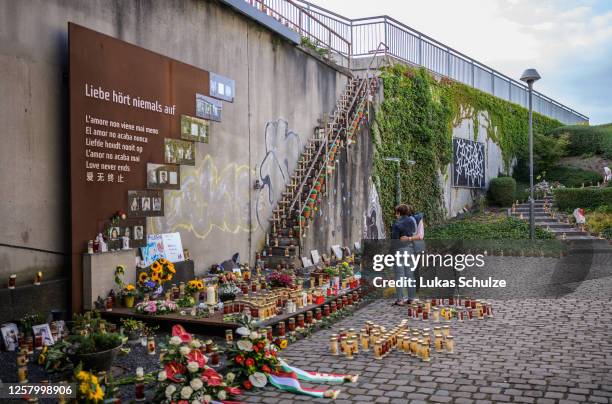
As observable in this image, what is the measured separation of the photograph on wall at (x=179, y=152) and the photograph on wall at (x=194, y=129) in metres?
0.16

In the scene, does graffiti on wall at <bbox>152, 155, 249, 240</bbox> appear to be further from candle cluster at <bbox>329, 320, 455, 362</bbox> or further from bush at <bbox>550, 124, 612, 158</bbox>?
bush at <bbox>550, 124, 612, 158</bbox>

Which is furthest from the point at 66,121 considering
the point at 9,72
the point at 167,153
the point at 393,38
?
the point at 393,38

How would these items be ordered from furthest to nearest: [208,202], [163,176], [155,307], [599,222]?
[599,222], [208,202], [163,176], [155,307]

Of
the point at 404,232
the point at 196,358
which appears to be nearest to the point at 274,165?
the point at 404,232

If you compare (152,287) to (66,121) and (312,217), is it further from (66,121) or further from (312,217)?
(312,217)

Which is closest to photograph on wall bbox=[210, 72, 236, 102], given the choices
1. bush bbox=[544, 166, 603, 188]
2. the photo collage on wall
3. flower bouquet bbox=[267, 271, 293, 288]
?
the photo collage on wall

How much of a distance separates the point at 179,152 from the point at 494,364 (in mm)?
7243

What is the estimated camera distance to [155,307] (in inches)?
328

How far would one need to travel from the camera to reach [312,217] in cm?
1477

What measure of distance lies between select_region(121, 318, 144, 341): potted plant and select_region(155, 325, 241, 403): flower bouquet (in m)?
2.54

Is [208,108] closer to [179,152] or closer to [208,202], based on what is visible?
[179,152]

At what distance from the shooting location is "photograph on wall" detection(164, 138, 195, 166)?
1078 cm

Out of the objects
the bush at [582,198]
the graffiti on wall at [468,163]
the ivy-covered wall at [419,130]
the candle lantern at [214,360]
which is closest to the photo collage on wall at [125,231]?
the candle lantern at [214,360]

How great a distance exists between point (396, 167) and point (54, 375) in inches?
644
